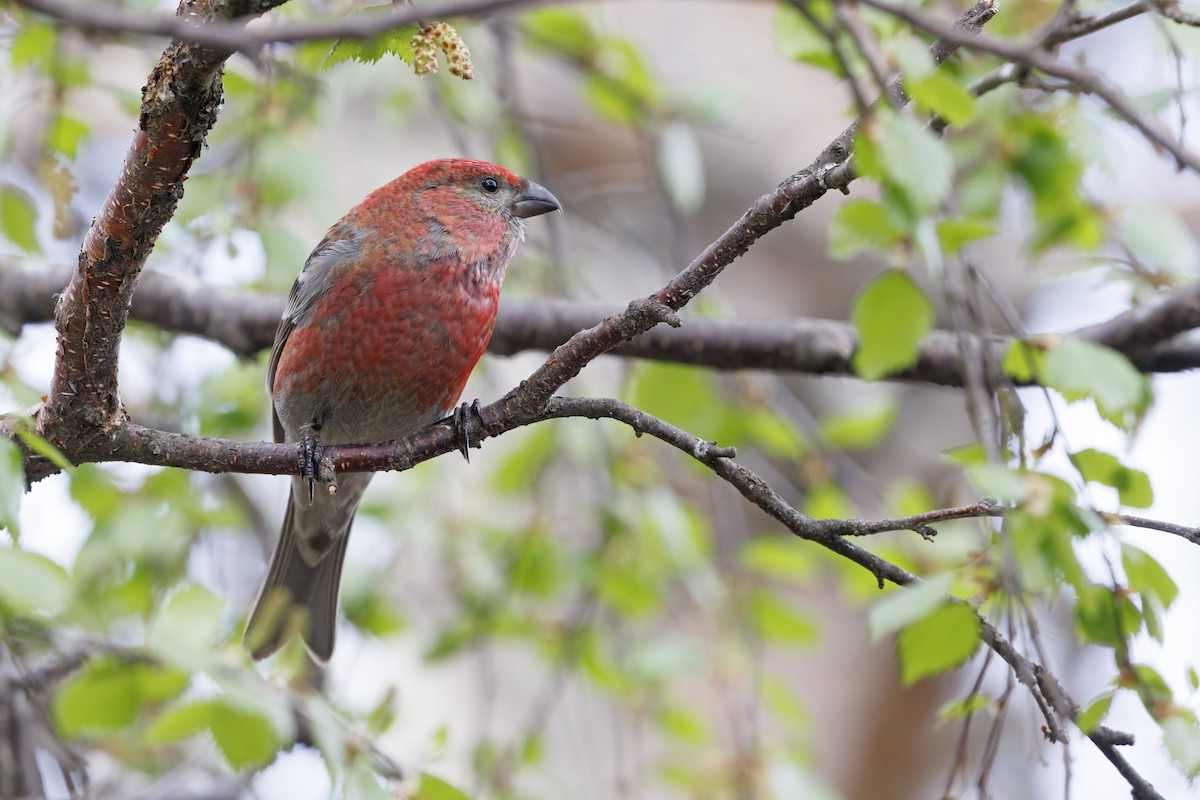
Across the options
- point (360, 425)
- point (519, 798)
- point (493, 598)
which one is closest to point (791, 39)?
point (360, 425)

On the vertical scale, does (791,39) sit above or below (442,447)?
above

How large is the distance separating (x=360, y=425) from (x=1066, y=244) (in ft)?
8.11

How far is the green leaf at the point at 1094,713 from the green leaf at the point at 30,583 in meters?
1.72

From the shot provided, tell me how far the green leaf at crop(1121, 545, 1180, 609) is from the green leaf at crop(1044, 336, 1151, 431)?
0.28 meters

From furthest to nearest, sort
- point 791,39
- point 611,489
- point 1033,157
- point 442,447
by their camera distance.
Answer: point 611,489 → point 1033,157 → point 791,39 → point 442,447

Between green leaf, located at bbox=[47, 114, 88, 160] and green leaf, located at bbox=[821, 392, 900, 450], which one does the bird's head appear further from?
green leaf, located at bbox=[821, 392, 900, 450]

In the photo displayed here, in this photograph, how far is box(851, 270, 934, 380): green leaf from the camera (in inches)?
81.4

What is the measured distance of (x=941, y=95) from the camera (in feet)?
5.65

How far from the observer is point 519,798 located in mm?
4285

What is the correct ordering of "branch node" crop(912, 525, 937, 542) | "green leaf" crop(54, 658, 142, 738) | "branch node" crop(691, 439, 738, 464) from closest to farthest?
"branch node" crop(912, 525, 937, 542), "branch node" crop(691, 439, 738, 464), "green leaf" crop(54, 658, 142, 738)

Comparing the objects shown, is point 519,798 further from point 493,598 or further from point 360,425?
point 360,425

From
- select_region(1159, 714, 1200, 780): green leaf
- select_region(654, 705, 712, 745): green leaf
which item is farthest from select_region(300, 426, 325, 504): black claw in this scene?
select_region(654, 705, 712, 745): green leaf

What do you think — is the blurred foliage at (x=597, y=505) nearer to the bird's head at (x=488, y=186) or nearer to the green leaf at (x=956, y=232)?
the green leaf at (x=956, y=232)

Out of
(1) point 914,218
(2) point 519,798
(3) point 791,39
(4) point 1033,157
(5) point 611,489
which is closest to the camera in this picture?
(1) point 914,218
